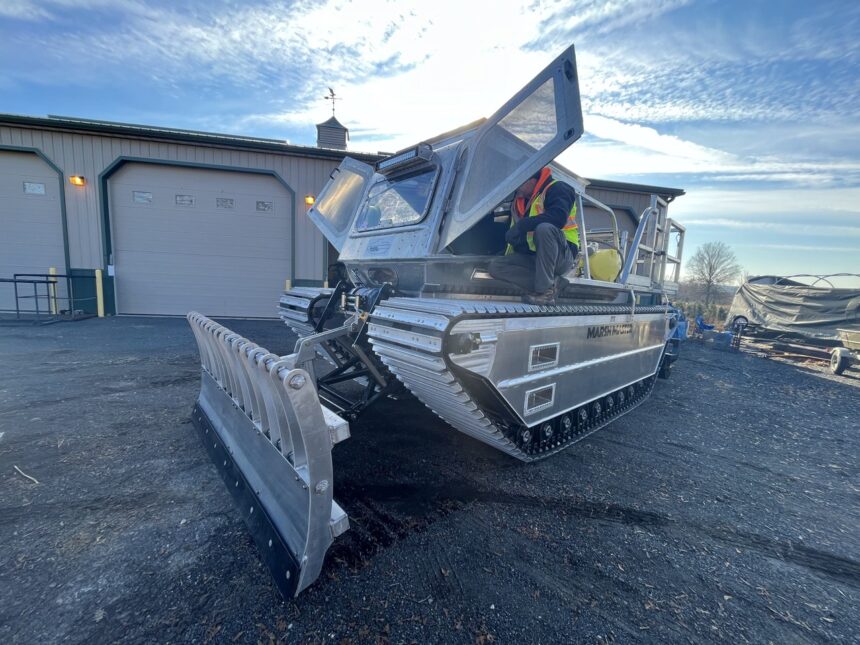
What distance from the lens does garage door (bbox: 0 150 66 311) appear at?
33.4ft

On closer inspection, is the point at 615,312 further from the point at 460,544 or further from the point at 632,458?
the point at 460,544

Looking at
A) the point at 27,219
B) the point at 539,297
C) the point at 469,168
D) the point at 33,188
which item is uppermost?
the point at 33,188

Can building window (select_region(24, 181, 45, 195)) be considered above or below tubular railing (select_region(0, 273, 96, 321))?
above

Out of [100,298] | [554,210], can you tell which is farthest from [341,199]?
[100,298]

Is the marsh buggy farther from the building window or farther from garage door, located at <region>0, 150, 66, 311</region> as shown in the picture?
the building window

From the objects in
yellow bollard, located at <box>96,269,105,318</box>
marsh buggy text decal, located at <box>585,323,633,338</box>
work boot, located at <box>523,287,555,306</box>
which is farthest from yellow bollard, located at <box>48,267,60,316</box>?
marsh buggy text decal, located at <box>585,323,633,338</box>

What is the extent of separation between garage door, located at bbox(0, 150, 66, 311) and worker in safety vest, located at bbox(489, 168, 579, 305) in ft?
43.1

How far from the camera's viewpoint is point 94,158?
1026 cm

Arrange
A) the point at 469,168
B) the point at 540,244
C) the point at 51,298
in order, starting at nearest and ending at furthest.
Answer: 1. the point at 540,244
2. the point at 469,168
3. the point at 51,298

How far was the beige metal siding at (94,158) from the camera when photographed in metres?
10.1

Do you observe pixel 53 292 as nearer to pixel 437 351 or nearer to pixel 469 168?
pixel 469 168

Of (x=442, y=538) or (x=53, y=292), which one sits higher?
(x=53, y=292)

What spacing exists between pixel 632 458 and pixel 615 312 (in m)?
1.37

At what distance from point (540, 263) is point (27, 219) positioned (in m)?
14.2
